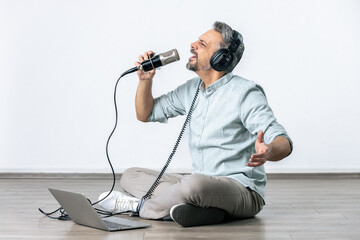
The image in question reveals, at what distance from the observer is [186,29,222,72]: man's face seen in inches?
109

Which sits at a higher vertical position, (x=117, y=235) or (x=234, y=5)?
(x=234, y=5)

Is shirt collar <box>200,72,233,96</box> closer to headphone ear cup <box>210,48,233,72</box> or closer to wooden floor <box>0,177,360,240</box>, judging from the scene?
headphone ear cup <box>210,48,233,72</box>

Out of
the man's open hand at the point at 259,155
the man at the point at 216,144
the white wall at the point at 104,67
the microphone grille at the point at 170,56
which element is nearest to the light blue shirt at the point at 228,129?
the man at the point at 216,144

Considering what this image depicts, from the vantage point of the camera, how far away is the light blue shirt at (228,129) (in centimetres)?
261

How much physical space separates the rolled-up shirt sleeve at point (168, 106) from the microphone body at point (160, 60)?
0.25m

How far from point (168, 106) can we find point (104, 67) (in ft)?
5.83

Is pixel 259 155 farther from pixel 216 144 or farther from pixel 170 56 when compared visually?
pixel 170 56

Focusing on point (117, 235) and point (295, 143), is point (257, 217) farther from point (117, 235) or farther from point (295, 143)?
point (295, 143)

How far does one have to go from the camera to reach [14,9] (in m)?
4.66

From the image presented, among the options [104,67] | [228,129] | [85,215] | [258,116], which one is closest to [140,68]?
[228,129]

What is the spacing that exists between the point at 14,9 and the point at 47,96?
0.72 m

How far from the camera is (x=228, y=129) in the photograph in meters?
2.66

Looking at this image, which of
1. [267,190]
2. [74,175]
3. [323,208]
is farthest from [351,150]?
[74,175]

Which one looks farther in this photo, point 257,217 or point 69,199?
point 257,217
